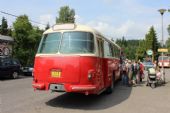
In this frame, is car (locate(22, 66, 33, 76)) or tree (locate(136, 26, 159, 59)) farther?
tree (locate(136, 26, 159, 59))

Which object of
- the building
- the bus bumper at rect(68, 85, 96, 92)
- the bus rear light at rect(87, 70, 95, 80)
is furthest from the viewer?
the building

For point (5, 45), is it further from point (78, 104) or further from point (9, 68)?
point (78, 104)

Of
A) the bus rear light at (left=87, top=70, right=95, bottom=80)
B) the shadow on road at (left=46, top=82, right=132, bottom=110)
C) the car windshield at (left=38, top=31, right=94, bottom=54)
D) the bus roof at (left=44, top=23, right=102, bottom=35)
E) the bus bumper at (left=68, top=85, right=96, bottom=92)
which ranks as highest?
the bus roof at (left=44, top=23, right=102, bottom=35)

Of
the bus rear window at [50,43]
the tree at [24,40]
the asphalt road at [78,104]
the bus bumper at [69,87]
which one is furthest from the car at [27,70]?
the bus bumper at [69,87]

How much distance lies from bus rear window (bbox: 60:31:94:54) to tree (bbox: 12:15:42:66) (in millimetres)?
23835

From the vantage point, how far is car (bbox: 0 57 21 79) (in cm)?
2373

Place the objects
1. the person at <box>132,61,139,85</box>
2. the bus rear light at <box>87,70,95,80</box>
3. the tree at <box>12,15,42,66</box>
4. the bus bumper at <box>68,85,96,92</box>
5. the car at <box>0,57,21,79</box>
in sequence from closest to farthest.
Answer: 1. the bus bumper at <box>68,85,96,92</box>
2. the bus rear light at <box>87,70,95,80</box>
3. the person at <box>132,61,139,85</box>
4. the car at <box>0,57,21,79</box>
5. the tree at <box>12,15,42,66</box>

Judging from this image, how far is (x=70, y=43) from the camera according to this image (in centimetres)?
1145

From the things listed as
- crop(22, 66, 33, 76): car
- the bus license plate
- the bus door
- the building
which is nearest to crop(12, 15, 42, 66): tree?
the building

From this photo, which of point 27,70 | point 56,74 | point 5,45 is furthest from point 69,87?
point 5,45

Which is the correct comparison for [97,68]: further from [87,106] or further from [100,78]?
[87,106]

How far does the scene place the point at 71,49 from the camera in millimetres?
11305

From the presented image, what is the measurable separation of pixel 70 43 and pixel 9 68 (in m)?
14.2

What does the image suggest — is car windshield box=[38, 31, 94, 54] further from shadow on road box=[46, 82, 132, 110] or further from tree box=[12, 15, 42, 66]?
tree box=[12, 15, 42, 66]
